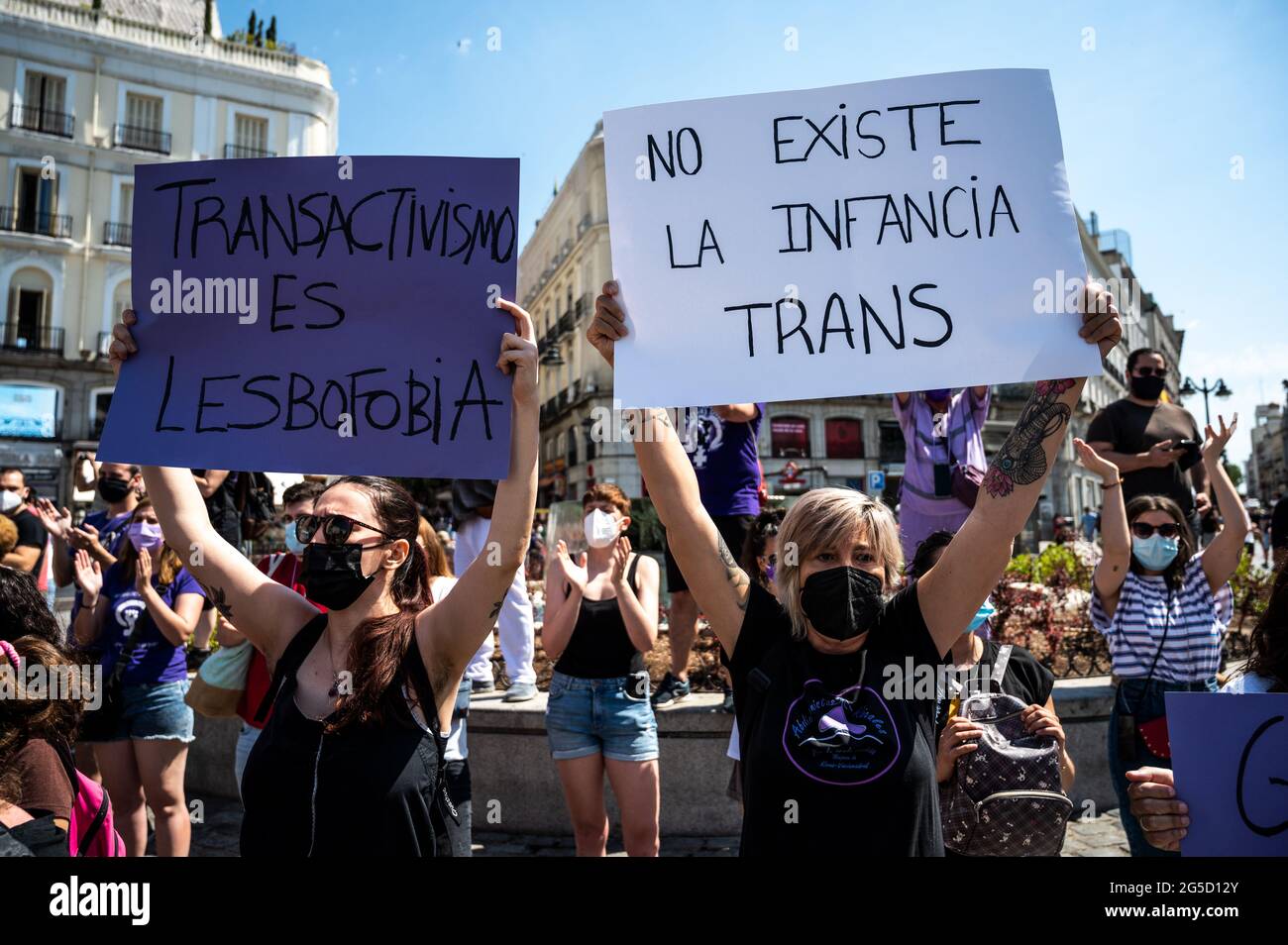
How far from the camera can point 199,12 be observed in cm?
3906

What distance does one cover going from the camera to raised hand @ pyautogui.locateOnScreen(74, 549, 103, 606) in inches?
165

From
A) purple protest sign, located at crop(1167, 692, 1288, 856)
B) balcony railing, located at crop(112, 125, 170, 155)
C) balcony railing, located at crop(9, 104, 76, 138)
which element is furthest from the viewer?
balcony railing, located at crop(112, 125, 170, 155)

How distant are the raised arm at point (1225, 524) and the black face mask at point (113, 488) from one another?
5.63 metres

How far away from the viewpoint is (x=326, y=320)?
91.4 inches

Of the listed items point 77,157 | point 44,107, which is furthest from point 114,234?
point 44,107

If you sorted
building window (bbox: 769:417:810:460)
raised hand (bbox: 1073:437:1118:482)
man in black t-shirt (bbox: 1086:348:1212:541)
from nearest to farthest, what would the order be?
raised hand (bbox: 1073:437:1118:482) < man in black t-shirt (bbox: 1086:348:1212:541) < building window (bbox: 769:417:810:460)

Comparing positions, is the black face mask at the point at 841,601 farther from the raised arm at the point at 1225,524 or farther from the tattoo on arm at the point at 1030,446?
the raised arm at the point at 1225,524

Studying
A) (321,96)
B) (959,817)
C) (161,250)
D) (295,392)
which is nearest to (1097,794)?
(959,817)

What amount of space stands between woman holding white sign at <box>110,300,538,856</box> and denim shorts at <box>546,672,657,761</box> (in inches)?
64.5

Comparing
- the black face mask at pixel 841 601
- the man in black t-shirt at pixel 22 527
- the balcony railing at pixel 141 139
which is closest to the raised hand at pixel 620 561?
the black face mask at pixel 841 601

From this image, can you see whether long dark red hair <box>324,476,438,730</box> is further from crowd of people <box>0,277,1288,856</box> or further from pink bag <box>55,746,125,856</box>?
pink bag <box>55,746,125,856</box>

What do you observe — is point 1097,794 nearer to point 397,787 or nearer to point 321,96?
point 397,787

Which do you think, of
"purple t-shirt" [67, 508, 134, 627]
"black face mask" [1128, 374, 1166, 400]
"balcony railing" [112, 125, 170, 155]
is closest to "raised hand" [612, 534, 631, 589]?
"purple t-shirt" [67, 508, 134, 627]

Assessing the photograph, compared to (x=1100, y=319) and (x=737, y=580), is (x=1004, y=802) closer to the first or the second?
(x=737, y=580)
